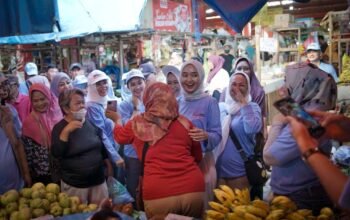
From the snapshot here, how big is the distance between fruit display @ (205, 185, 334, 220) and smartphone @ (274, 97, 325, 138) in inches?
30.8

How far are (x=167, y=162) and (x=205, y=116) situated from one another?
81 cm

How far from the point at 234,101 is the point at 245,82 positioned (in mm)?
263

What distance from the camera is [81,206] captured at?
294 cm

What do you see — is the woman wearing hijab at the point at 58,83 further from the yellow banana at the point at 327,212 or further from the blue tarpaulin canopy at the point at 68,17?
the yellow banana at the point at 327,212

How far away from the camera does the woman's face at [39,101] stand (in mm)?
3805

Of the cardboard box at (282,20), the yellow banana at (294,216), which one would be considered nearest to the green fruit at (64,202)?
the yellow banana at (294,216)

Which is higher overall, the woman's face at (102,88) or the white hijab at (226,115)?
the woman's face at (102,88)

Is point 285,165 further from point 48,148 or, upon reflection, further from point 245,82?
point 48,148

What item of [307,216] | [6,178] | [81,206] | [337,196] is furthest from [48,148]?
[337,196]

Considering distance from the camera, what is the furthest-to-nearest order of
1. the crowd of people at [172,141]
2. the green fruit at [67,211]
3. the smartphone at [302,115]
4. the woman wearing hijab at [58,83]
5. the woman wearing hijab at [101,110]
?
1. the woman wearing hijab at [58,83]
2. the woman wearing hijab at [101,110]
3. the green fruit at [67,211]
4. the crowd of people at [172,141]
5. the smartphone at [302,115]

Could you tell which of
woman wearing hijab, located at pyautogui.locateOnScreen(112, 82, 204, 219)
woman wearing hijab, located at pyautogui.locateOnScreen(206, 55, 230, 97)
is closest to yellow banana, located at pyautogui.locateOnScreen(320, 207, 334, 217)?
woman wearing hijab, located at pyautogui.locateOnScreen(112, 82, 204, 219)

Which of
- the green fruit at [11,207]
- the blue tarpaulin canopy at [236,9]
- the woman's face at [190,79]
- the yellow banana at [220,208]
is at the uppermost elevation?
the blue tarpaulin canopy at [236,9]

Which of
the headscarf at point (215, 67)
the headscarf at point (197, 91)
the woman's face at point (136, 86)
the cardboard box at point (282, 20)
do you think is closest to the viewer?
the headscarf at point (197, 91)

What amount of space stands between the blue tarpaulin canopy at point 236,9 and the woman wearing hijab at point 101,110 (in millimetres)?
1499
